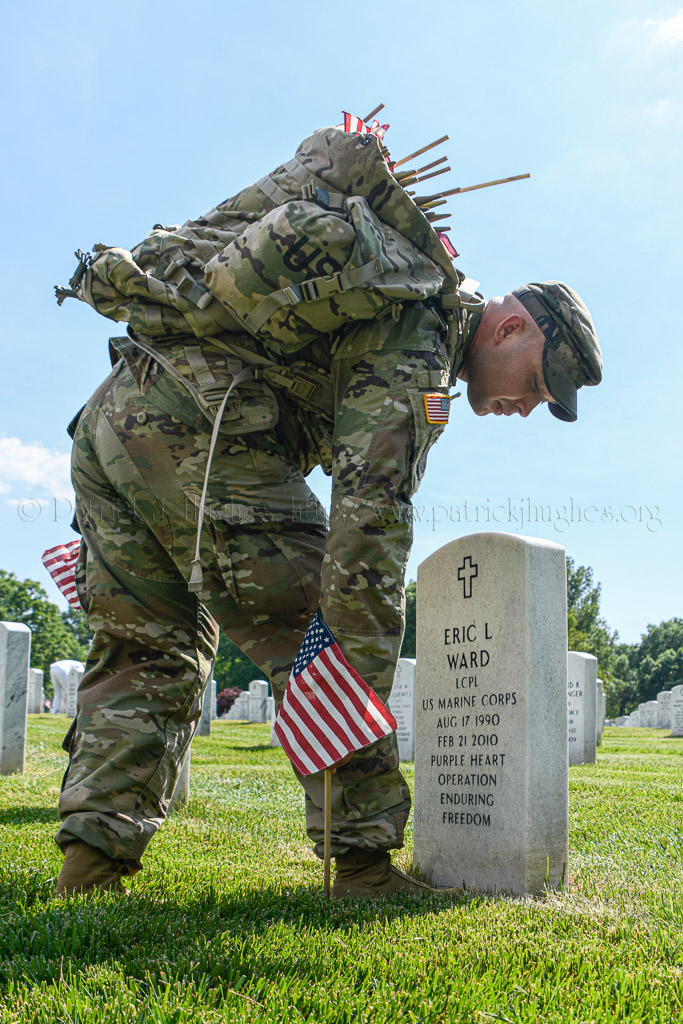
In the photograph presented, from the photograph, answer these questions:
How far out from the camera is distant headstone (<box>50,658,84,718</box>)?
845 inches

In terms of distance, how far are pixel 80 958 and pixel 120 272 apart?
216 centimetres

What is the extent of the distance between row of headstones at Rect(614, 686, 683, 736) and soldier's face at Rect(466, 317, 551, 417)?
21269mm

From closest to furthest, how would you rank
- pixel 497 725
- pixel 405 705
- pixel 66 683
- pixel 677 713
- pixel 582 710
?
pixel 497 725 < pixel 582 710 < pixel 405 705 < pixel 677 713 < pixel 66 683

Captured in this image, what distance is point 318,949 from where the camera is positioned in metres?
2.13

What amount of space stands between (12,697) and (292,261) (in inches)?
272

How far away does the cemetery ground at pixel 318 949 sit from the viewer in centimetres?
180

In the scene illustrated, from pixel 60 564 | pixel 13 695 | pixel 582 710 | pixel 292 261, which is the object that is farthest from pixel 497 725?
pixel 582 710

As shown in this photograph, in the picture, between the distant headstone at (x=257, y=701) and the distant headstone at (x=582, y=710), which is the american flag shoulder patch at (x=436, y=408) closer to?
the distant headstone at (x=582, y=710)

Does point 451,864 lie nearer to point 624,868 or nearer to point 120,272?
point 624,868

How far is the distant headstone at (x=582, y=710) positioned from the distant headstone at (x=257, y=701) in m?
18.1

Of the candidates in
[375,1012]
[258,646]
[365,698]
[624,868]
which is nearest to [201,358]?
[258,646]

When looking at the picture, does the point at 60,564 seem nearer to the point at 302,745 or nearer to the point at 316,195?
the point at 302,745

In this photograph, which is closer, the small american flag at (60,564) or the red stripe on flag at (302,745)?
the red stripe on flag at (302,745)

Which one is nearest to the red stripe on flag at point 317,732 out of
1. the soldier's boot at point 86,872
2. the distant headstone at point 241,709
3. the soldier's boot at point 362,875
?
the soldier's boot at point 362,875
